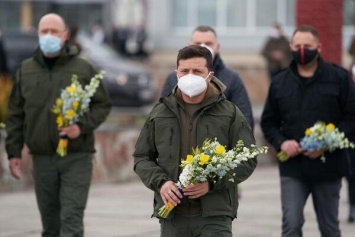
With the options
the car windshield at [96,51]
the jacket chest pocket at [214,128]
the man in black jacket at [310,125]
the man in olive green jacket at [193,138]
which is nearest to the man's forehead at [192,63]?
the man in olive green jacket at [193,138]

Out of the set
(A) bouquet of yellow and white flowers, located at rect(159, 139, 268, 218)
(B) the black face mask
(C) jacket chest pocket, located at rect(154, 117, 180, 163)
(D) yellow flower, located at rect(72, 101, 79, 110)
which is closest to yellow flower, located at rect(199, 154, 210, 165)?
(A) bouquet of yellow and white flowers, located at rect(159, 139, 268, 218)

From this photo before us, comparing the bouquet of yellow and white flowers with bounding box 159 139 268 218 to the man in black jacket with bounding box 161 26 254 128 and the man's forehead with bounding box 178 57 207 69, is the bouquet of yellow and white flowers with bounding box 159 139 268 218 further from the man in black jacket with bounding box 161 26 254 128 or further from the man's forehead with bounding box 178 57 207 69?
the man in black jacket with bounding box 161 26 254 128

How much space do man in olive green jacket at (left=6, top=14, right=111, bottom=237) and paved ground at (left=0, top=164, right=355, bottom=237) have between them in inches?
73.8

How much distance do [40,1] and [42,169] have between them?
33.8 m

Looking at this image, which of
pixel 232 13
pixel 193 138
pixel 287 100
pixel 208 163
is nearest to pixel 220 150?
pixel 208 163

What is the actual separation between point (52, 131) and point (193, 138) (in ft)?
8.95

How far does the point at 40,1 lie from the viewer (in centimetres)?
4359

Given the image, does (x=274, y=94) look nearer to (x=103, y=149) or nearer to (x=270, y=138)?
(x=270, y=138)

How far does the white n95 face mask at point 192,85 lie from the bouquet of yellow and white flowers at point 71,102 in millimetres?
2528

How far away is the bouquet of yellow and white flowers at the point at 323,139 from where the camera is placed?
963 cm

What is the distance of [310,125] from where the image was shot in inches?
388

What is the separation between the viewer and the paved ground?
12.4 meters

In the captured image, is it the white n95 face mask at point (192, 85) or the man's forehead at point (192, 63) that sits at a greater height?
the man's forehead at point (192, 63)

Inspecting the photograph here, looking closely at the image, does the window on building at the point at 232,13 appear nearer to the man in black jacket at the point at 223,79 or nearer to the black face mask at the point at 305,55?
the man in black jacket at the point at 223,79
